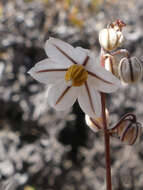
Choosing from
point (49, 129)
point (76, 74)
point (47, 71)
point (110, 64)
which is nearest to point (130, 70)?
point (110, 64)

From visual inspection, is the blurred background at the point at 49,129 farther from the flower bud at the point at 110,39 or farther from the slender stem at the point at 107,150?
the flower bud at the point at 110,39

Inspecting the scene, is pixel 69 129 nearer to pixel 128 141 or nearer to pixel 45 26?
pixel 45 26

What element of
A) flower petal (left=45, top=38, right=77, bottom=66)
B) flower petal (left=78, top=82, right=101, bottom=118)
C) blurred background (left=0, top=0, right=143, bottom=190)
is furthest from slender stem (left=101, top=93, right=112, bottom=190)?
blurred background (left=0, top=0, right=143, bottom=190)

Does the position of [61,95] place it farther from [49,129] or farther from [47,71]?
[49,129]


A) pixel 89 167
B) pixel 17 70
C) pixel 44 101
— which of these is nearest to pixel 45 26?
pixel 17 70

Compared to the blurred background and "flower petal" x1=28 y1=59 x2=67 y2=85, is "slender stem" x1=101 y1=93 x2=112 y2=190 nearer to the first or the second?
"flower petal" x1=28 y1=59 x2=67 y2=85

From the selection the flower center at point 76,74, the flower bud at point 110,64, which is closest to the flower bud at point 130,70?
the flower bud at point 110,64

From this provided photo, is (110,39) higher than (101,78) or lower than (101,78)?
higher
